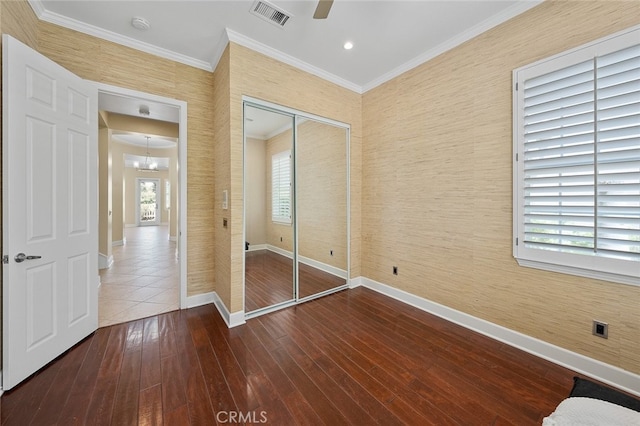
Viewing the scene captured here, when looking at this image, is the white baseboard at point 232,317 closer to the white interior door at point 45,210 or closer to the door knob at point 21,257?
the white interior door at point 45,210

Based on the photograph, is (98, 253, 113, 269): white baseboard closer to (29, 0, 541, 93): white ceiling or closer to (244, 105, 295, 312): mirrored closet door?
(244, 105, 295, 312): mirrored closet door

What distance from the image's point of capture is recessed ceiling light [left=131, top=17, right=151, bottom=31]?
94.3 inches

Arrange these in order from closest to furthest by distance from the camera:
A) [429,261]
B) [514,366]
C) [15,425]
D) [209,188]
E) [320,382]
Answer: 1. [15,425]
2. [320,382]
3. [514,366]
4. [429,261]
5. [209,188]

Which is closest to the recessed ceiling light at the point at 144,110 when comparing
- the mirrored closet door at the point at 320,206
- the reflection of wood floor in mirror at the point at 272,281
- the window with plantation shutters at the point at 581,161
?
the mirrored closet door at the point at 320,206

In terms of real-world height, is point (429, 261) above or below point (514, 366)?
above

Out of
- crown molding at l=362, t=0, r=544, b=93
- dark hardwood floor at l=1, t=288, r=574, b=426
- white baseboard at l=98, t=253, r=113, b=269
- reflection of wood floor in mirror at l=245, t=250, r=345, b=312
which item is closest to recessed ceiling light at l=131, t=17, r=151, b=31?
reflection of wood floor in mirror at l=245, t=250, r=345, b=312

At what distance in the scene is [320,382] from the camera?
1.84 m

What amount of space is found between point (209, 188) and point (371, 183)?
2373 mm

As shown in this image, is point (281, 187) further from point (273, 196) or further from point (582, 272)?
point (582, 272)

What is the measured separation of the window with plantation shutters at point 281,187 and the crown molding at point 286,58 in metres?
1.15

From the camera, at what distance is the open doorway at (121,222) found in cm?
295

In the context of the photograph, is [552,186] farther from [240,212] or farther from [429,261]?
[240,212]

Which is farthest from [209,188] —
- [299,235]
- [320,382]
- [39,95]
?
[320,382]

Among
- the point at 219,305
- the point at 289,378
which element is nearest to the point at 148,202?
the point at 219,305
